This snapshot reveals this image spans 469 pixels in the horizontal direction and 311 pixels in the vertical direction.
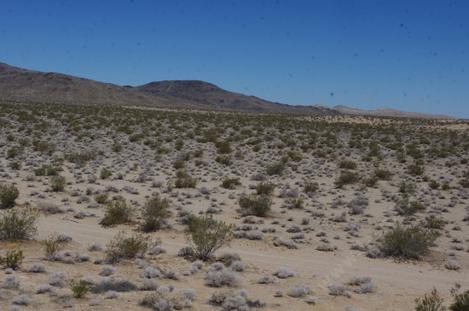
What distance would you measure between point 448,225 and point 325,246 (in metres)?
5.07

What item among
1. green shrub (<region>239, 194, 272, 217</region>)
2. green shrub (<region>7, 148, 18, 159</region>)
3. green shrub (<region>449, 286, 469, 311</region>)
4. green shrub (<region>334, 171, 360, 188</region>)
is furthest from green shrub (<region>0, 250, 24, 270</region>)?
green shrub (<region>7, 148, 18, 159</region>)

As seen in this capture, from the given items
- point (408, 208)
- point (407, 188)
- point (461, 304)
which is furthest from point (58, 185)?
point (407, 188)

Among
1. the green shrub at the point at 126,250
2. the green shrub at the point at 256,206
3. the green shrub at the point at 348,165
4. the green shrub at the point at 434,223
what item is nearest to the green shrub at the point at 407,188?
the green shrub at the point at 348,165

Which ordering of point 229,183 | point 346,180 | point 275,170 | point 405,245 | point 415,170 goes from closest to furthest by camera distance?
point 405,245 → point 229,183 → point 346,180 → point 275,170 → point 415,170

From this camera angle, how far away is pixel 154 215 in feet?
43.3

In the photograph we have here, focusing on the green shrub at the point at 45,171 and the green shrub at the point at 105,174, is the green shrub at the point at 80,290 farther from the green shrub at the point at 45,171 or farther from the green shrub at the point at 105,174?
the green shrub at the point at 45,171

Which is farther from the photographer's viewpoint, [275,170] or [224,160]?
[224,160]

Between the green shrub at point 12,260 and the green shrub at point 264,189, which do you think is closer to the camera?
the green shrub at point 12,260

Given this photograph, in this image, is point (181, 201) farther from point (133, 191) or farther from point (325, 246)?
point (325, 246)

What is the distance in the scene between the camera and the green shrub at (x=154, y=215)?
12.7 metres

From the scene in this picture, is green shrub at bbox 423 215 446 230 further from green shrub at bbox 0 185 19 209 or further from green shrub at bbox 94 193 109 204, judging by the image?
green shrub at bbox 0 185 19 209

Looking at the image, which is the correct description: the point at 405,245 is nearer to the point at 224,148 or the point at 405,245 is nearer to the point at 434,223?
the point at 434,223

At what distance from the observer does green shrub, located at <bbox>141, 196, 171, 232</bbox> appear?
41.8ft

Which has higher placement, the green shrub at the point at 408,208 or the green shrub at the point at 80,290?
the green shrub at the point at 80,290
